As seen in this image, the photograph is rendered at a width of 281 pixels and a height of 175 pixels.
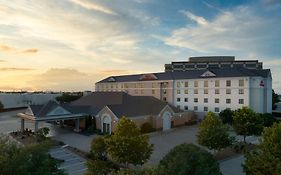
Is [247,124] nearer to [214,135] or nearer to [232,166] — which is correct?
[214,135]

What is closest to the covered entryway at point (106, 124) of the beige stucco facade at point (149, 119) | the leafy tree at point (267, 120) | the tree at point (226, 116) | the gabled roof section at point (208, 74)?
the beige stucco facade at point (149, 119)

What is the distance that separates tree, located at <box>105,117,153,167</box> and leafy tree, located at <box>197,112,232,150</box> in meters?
7.62

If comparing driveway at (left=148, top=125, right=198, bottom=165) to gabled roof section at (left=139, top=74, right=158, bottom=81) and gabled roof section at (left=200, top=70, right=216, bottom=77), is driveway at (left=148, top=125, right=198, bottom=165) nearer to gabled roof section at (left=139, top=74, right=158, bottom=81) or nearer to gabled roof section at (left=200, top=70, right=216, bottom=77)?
gabled roof section at (left=200, top=70, right=216, bottom=77)

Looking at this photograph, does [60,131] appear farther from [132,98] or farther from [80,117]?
[132,98]

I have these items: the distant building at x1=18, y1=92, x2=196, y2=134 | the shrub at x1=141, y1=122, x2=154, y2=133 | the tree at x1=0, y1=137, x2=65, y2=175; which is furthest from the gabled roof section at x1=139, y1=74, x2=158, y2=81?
the tree at x1=0, y1=137, x2=65, y2=175

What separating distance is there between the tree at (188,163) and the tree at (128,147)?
655 centimetres

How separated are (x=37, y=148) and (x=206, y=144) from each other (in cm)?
1879

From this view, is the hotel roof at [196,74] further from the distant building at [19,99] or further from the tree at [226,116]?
the distant building at [19,99]

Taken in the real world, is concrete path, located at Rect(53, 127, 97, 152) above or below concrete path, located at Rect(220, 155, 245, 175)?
above

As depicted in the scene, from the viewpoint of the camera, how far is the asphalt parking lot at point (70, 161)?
24.0 metres

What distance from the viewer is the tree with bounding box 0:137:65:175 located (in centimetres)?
1159

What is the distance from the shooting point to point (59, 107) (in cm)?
4109

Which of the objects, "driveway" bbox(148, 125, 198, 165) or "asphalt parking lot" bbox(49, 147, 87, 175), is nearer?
"asphalt parking lot" bbox(49, 147, 87, 175)

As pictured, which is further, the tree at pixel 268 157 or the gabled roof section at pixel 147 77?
the gabled roof section at pixel 147 77
